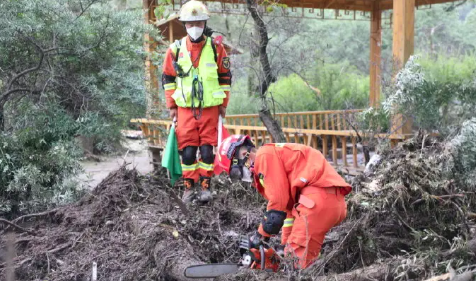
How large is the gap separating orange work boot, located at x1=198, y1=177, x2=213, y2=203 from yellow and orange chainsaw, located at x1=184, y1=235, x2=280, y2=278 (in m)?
1.94

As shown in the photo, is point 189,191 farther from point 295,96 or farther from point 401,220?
point 295,96

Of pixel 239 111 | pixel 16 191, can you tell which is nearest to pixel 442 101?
pixel 16 191

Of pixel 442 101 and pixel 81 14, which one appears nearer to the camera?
pixel 81 14

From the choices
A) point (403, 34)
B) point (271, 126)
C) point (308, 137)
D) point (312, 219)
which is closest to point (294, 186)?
point (312, 219)

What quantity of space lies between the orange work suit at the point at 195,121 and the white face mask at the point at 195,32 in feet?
0.34

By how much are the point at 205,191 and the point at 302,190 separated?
2194 millimetres

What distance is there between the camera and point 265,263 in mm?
3928

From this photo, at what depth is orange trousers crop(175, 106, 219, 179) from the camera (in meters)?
6.09

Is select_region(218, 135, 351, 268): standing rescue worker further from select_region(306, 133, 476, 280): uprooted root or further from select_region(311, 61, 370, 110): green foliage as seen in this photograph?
select_region(311, 61, 370, 110): green foliage

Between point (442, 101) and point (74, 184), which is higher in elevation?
point (442, 101)

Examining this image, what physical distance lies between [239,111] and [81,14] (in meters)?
8.07

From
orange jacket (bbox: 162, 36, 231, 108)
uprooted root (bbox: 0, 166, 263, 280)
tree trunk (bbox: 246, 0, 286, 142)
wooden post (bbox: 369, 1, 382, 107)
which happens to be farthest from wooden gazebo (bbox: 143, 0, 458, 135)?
uprooted root (bbox: 0, 166, 263, 280)

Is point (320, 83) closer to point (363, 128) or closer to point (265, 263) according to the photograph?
point (363, 128)

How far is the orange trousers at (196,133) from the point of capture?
6090 millimetres
